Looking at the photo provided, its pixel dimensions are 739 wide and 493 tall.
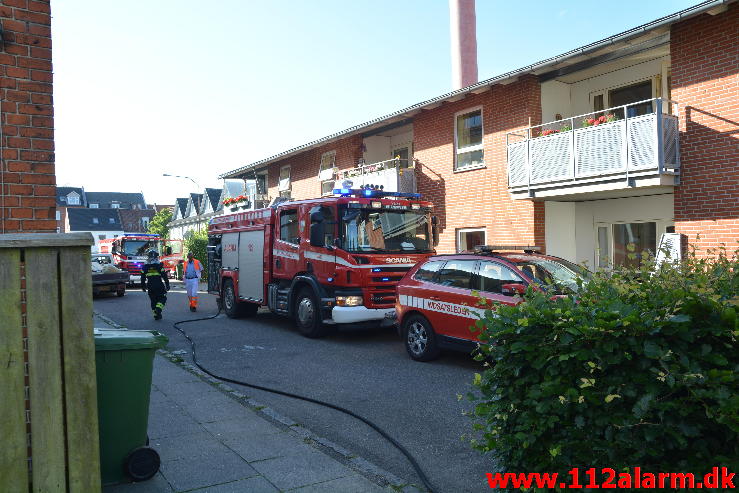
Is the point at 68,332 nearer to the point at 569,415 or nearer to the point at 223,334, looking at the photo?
the point at 569,415

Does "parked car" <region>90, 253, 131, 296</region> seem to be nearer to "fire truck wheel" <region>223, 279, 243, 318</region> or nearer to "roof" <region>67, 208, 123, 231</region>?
"fire truck wheel" <region>223, 279, 243, 318</region>

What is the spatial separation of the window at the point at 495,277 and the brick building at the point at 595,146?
529 cm

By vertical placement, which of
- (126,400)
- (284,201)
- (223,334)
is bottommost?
(223,334)

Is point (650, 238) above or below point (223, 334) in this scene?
above

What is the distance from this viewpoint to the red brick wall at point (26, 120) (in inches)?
148

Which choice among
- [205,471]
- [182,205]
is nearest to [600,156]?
[205,471]

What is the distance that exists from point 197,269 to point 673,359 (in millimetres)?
14672

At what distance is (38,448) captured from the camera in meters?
2.92

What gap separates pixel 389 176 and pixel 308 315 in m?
8.49

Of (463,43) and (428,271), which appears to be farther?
(463,43)

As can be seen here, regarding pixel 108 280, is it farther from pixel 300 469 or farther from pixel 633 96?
pixel 300 469

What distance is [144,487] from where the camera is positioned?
3.83 m

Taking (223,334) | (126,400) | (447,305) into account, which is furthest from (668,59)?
(126,400)

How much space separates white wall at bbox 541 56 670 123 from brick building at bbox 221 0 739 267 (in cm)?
3
